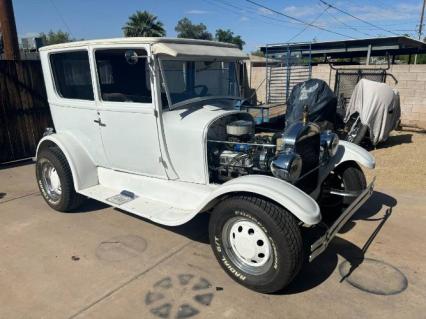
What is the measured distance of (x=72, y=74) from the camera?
426 centimetres

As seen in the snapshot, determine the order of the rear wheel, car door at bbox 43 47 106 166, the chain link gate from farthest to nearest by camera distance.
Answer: the chain link gate, the rear wheel, car door at bbox 43 47 106 166

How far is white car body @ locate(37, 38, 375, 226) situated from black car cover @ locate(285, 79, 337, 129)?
12.3ft

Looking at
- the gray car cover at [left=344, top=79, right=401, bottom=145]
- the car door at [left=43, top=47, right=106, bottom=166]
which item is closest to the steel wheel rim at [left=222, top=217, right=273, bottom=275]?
the car door at [left=43, top=47, right=106, bottom=166]

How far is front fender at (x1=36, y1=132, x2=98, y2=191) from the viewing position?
13.8 ft

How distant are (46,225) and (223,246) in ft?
7.84

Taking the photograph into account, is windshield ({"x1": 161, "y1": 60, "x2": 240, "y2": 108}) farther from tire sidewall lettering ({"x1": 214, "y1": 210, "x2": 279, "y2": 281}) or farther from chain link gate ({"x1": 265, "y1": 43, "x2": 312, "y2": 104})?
chain link gate ({"x1": 265, "y1": 43, "x2": 312, "y2": 104})

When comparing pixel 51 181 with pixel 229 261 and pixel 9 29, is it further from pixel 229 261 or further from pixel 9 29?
pixel 9 29

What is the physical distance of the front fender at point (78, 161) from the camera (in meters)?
4.22

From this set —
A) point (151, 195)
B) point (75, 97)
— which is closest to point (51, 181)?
point (75, 97)

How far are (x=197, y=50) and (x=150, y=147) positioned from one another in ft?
3.71

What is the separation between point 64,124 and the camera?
4531 millimetres

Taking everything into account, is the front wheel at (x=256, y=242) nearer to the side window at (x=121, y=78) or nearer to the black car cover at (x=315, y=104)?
the side window at (x=121, y=78)

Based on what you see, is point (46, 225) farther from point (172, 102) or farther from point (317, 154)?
point (317, 154)

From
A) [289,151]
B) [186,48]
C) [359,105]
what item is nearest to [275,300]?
[289,151]
